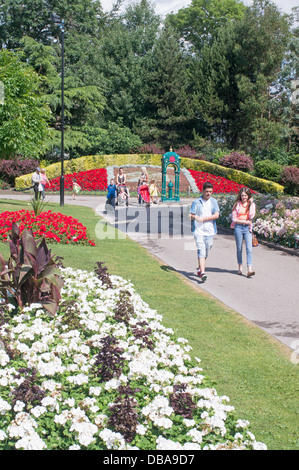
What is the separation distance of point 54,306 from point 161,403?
239 cm

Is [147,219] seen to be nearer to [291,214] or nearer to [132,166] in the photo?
[291,214]

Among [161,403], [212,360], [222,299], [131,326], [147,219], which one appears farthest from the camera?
[147,219]

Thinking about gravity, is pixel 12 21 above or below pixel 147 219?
above

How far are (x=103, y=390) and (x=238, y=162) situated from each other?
3494 centimetres

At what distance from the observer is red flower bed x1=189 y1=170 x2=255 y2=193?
33.9m

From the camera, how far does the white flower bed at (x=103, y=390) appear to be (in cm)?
342

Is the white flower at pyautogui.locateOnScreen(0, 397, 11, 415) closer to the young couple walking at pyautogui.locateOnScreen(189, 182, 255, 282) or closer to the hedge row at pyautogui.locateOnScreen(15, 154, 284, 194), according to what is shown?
the young couple walking at pyautogui.locateOnScreen(189, 182, 255, 282)

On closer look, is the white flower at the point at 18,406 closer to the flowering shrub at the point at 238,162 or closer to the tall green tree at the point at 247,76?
the flowering shrub at the point at 238,162

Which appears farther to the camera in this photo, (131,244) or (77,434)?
(131,244)

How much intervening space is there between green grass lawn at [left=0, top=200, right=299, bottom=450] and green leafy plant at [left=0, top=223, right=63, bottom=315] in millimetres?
1483

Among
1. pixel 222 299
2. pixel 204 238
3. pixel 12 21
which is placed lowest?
pixel 222 299

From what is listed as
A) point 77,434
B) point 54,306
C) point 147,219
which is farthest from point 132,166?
point 77,434

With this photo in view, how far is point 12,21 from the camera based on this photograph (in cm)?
4959

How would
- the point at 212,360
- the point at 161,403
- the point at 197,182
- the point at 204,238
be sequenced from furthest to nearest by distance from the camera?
the point at 197,182, the point at 204,238, the point at 212,360, the point at 161,403
